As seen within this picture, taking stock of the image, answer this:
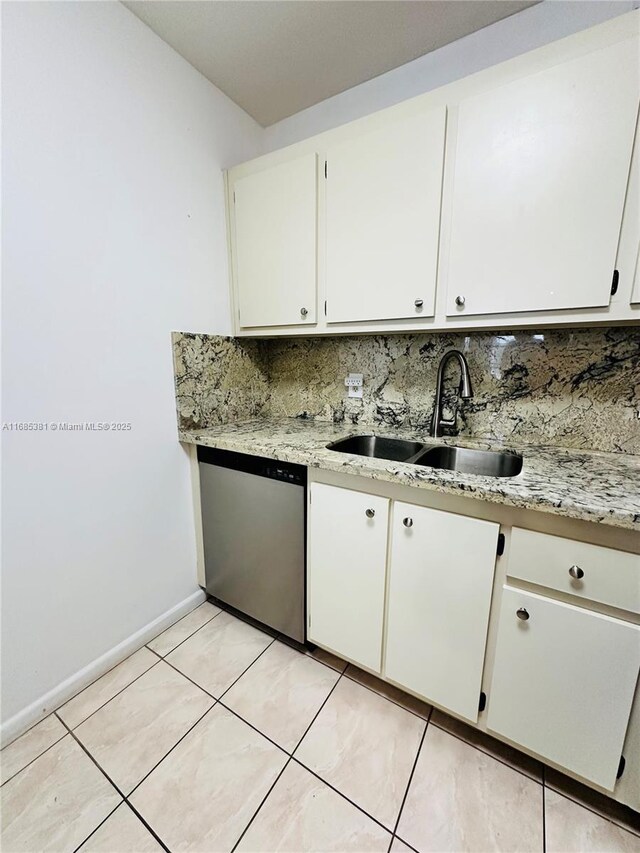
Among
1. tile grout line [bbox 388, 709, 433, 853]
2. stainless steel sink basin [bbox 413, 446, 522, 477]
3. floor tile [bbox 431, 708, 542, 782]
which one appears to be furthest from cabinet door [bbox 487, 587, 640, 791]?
stainless steel sink basin [bbox 413, 446, 522, 477]

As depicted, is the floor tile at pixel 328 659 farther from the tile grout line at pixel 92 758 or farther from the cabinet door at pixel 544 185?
the cabinet door at pixel 544 185

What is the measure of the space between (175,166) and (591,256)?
5.32ft

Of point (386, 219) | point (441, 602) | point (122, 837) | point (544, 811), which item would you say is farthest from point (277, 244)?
point (544, 811)

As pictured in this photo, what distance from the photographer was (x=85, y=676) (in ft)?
→ 4.31

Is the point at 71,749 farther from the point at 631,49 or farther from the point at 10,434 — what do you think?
the point at 631,49

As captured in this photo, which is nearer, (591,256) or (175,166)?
(591,256)

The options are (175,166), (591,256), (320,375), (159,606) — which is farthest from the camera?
(320,375)

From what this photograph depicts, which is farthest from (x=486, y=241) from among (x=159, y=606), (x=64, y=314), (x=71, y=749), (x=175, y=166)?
(x=71, y=749)

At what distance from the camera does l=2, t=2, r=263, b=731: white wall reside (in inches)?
41.6

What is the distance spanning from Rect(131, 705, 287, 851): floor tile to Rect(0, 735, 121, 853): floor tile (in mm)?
115

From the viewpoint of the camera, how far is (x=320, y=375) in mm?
1889

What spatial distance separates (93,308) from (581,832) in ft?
7.21

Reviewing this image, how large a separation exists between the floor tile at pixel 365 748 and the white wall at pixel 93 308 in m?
0.91

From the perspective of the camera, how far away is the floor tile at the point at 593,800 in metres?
0.94
